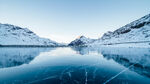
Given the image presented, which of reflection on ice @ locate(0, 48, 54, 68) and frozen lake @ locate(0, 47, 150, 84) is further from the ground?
reflection on ice @ locate(0, 48, 54, 68)

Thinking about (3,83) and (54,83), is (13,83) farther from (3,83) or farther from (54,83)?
(54,83)

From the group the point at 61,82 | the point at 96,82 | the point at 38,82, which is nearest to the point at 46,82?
the point at 38,82

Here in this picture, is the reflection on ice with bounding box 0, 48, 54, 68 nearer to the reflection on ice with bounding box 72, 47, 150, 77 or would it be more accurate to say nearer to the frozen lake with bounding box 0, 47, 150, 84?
the frozen lake with bounding box 0, 47, 150, 84

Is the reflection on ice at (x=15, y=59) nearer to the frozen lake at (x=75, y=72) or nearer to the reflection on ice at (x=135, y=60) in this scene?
the frozen lake at (x=75, y=72)

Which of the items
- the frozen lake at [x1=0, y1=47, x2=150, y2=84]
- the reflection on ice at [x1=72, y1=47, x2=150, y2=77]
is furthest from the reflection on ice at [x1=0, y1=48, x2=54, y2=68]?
the reflection on ice at [x1=72, y1=47, x2=150, y2=77]

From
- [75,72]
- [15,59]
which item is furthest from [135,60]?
[15,59]

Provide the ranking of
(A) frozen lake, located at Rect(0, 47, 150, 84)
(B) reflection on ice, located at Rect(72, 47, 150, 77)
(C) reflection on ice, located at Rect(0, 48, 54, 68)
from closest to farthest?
(A) frozen lake, located at Rect(0, 47, 150, 84), (B) reflection on ice, located at Rect(72, 47, 150, 77), (C) reflection on ice, located at Rect(0, 48, 54, 68)

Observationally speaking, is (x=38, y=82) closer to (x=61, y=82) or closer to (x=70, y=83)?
(x=61, y=82)

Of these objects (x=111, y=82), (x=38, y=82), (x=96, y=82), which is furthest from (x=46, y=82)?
(x=111, y=82)

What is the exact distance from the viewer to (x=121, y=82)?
7262 mm

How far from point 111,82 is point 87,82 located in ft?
6.95

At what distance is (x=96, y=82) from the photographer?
718 cm

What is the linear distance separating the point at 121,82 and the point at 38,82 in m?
7.25

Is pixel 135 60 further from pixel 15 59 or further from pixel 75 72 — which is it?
pixel 15 59
